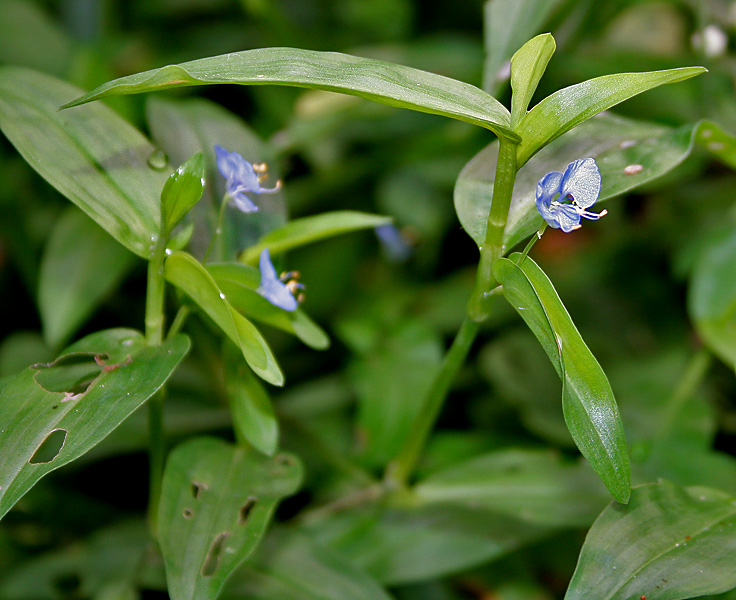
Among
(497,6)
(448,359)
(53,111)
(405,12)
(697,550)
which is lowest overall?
(697,550)

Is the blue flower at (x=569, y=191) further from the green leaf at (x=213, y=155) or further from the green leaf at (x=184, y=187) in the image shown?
the green leaf at (x=213, y=155)

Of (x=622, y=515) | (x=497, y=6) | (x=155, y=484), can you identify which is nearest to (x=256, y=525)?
(x=155, y=484)

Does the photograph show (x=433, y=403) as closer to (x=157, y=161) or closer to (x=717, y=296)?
(x=157, y=161)

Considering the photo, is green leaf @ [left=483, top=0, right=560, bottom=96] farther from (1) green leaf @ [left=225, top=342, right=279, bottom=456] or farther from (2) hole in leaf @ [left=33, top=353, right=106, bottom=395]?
(2) hole in leaf @ [left=33, top=353, right=106, bottom=395]

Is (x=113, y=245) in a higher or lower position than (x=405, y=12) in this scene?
lower

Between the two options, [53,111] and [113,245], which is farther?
[113,245]

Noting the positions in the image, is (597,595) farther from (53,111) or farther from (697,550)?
(53,111)

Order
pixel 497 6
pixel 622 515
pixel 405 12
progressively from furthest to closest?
1. pixel 405 12
2. pixel 497 6
3. pixel 622 515

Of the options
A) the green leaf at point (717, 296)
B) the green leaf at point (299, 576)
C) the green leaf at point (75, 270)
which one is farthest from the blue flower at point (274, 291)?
the green leaf at point (717, 296)

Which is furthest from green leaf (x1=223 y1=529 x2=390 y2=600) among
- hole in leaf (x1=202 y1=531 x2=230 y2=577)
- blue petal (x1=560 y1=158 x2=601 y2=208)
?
blue petal (x1=560 y1=158 x2=601 y2=208)
